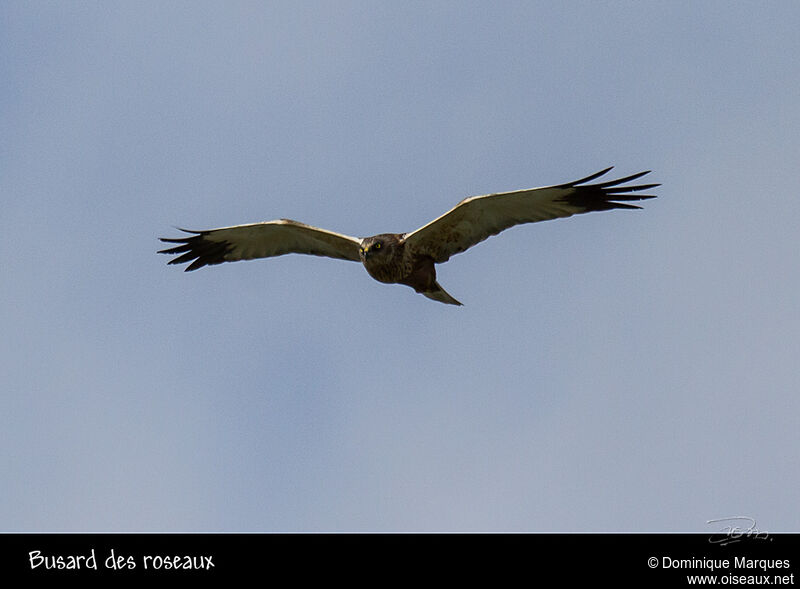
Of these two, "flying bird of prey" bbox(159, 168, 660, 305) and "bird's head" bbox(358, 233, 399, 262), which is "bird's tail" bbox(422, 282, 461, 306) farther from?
"bird's head" bbox(358, 233, 399, 262)

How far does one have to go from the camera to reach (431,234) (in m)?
14.5

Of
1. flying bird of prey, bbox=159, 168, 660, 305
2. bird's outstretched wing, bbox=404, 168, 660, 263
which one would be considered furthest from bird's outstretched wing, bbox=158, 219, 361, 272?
bird's outstretched wing, bbox=404, 168, 660, 263

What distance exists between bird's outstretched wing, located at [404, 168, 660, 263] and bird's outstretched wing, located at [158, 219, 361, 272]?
1.31 metres

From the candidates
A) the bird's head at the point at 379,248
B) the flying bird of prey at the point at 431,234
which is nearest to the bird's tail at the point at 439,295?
the flying bird of prey at the point at 431,234

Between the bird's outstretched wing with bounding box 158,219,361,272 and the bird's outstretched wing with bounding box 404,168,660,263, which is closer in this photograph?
the bird's outstretched wing with bounding box 404,168,660,263

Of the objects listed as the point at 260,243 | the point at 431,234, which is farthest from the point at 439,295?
the point at 260,243

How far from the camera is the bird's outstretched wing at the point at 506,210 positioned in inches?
542

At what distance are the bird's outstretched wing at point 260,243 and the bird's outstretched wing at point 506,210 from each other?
4.29ft

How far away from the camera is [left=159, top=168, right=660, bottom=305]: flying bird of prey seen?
13.9 m
